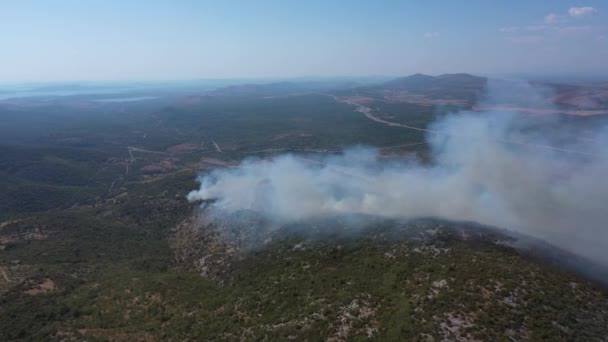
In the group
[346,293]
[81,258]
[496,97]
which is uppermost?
[496,97]

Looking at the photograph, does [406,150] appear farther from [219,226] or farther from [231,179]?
[219,226]

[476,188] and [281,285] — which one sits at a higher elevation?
[476,188]

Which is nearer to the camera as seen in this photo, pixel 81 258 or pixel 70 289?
pixel 70 289

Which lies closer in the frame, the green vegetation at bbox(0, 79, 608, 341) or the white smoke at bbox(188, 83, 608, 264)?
the green vegetation at bbox(0, 79, 608, 341)

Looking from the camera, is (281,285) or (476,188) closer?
(281,285)

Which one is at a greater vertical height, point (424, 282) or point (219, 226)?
point (424, 282)

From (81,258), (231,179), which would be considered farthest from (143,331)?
(231,179)

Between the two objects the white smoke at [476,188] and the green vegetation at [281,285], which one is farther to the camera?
the white smoke at [476,188]

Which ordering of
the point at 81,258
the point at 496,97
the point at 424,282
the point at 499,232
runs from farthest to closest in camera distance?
the point at 496,97, the point at 81,258, the point at 499,232, the point at 424,282
